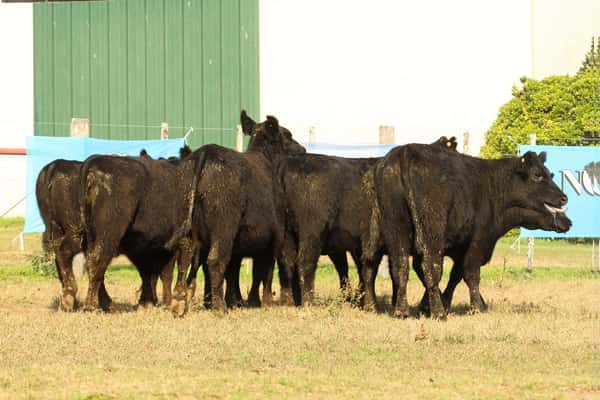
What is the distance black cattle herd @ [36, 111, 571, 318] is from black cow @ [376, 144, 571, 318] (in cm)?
1

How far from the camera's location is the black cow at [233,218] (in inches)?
559

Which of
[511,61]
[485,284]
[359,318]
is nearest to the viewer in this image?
[359,318]

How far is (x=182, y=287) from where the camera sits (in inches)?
559

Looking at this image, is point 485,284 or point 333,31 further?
point 333,31

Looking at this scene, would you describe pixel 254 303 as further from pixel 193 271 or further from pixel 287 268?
pixel 193 271

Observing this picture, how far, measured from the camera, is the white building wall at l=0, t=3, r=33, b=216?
1527 inches

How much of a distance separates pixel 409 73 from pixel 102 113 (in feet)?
30.3

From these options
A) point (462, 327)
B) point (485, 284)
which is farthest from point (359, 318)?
point (485, 284)

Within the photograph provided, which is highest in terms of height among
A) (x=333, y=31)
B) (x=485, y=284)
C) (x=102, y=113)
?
(x=333, y=31)

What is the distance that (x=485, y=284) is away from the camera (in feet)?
65.7

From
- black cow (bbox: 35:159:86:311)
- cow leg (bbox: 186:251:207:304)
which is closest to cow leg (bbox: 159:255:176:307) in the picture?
cow leg (bbox: 186:251:207:304)

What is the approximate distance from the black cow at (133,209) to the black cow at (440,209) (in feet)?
7.38

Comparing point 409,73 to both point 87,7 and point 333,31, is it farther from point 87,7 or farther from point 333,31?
point 87,7

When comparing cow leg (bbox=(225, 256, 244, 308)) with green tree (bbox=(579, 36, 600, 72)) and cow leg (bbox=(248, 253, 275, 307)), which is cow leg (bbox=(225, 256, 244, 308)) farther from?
green tree (bbox=(579, 36, 600, 72))
